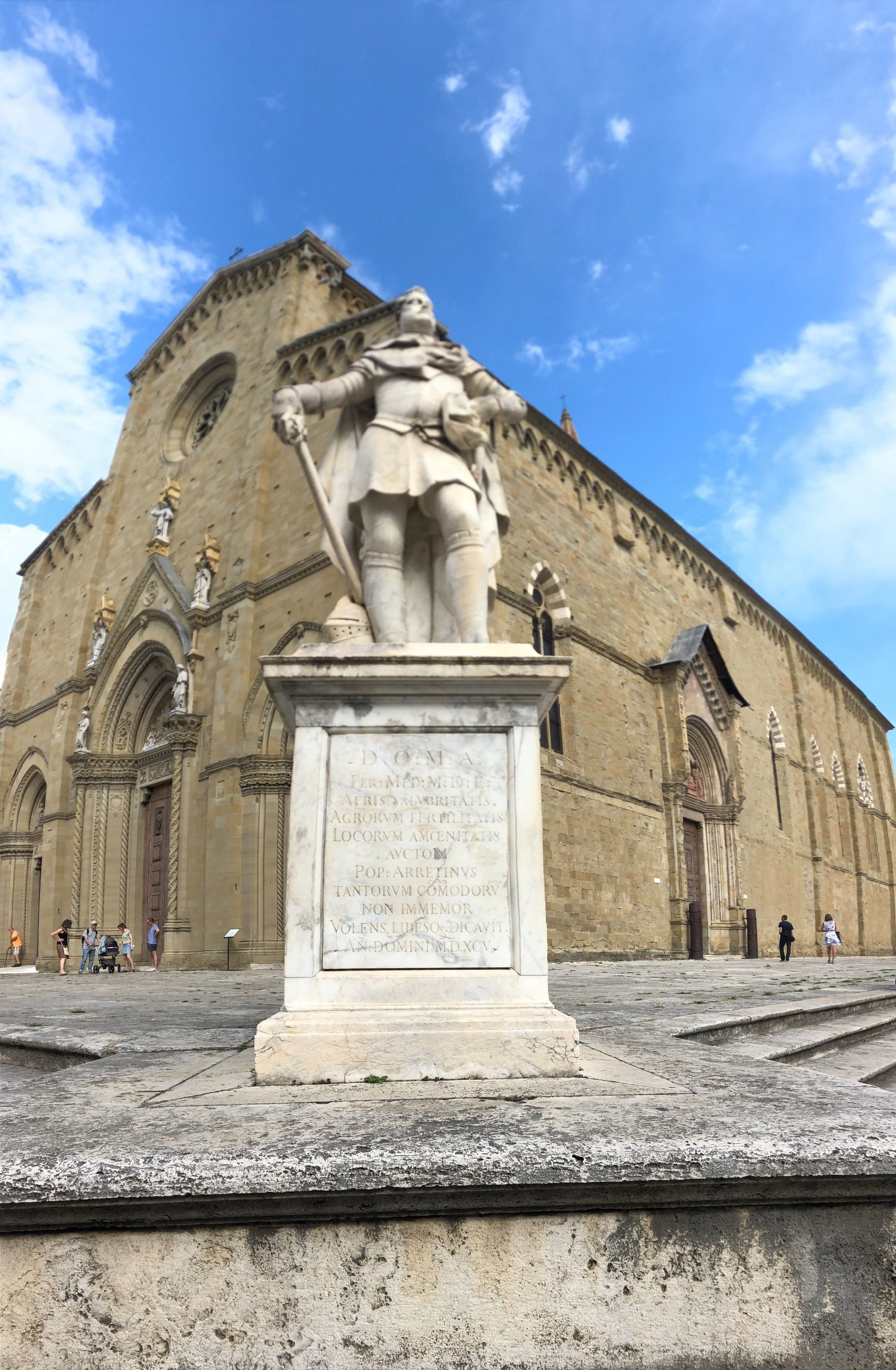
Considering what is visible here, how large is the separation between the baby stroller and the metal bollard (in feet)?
41.5

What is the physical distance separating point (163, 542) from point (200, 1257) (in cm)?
2172

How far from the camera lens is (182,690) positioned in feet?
60.4

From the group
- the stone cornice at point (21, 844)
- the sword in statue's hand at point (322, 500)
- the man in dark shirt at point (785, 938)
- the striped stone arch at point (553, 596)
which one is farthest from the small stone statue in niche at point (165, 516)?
the sword in statue's hand at point (322, 500)

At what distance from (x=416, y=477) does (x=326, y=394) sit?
0.71 metres

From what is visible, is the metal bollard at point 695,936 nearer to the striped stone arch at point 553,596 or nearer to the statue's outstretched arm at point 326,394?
the striped stone arch at point 553,596

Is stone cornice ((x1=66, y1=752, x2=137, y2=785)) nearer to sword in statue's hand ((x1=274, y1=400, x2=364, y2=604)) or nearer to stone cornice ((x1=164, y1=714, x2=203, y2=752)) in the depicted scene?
stone cornice ((x1=164, y1=714, x2=203, y2=752))

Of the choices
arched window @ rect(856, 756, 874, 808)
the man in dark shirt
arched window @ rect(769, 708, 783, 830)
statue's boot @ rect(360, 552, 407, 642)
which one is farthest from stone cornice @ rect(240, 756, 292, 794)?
arched window @ rect(856, 756, 874, 808)

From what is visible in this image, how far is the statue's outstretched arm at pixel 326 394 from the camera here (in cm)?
429

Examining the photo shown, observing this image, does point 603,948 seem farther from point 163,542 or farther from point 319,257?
point 319,257

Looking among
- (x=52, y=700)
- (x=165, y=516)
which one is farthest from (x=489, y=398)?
(x=52, y=700)

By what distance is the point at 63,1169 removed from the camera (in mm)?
1777

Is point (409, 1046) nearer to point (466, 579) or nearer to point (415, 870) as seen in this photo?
point (415, 870)

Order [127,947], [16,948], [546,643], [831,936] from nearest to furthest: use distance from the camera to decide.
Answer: [127,947]
[831,936]
[546,643]
[16,948]

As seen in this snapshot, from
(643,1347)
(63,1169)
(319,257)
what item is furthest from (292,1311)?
(319,257)
